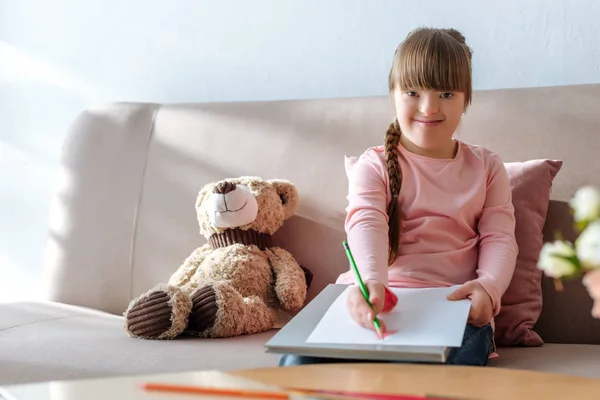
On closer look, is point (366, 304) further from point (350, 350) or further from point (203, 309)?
point (203, 309)

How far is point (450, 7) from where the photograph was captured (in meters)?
1.95

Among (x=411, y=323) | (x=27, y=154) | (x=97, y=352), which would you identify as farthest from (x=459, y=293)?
(x=27, y=154)

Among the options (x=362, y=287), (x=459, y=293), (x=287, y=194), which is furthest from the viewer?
(x=287, y=194)

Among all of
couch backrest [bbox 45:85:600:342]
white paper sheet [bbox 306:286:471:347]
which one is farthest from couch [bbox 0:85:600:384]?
A: white paper sheet [bbox 306:286:471:347]

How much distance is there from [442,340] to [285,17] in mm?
1265

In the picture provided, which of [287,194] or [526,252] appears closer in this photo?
[526,252]

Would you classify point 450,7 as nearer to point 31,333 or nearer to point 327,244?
point 327,244

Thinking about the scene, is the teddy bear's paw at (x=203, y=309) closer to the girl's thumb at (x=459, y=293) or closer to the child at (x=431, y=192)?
the child at (x=431, y=192)

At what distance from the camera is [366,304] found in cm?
117

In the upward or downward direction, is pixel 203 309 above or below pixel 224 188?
below

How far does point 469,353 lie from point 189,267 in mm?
688

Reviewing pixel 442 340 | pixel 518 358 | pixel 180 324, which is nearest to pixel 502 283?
pixel 518 358

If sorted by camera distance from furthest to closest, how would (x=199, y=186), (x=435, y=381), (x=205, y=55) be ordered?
(x=205, y=55) < (x=199, y=186) < (x=435, y=381)

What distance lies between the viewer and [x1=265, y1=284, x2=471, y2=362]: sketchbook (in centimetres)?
107
